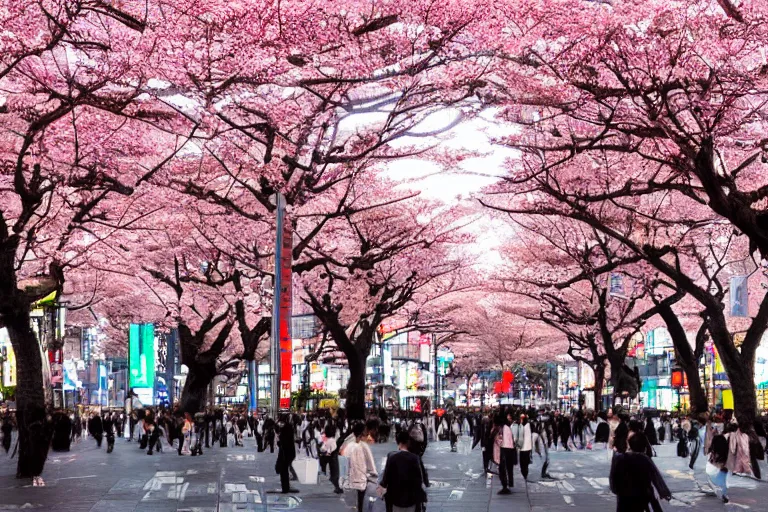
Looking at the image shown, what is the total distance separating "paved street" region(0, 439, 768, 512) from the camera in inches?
700

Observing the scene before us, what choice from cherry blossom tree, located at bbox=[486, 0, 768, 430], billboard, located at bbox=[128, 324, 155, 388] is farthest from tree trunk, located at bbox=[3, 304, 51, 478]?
billboard, located at bbox=[128, 324, 155, 388]

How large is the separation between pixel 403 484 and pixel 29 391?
45.5 ft

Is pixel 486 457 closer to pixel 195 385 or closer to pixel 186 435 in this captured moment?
pixel 186 435

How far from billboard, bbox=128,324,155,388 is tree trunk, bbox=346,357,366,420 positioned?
13391mm

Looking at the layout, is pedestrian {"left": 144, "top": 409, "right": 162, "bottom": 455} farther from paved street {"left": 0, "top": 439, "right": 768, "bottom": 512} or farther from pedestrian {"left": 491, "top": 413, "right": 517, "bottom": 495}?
pedestrian {"left": 491, "top": 413, "right": 517, "bottom": 495}

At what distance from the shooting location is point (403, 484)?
1151cm

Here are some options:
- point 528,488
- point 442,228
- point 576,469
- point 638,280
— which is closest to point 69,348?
point 442,228

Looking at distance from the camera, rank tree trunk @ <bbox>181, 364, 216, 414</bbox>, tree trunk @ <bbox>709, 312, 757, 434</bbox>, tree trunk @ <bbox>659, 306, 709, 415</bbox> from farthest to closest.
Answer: tree trunk @ <bbox>181, 364, 216, 414</bbox> → tree trunk @ <bbox>659, 306, 709, 415</bbox> → tree trunk @ <bbox>709, 312, 757, 434</bbox>

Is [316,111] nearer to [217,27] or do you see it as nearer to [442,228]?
[217,27]

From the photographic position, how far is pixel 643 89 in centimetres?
1812

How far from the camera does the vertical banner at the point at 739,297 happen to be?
30.3m

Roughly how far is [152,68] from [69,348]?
44555mm

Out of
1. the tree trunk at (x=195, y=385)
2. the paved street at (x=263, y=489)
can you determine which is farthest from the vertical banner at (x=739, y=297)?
the tree trunk at (x=195, y=385)

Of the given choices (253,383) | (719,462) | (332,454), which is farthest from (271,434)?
(253,383)
